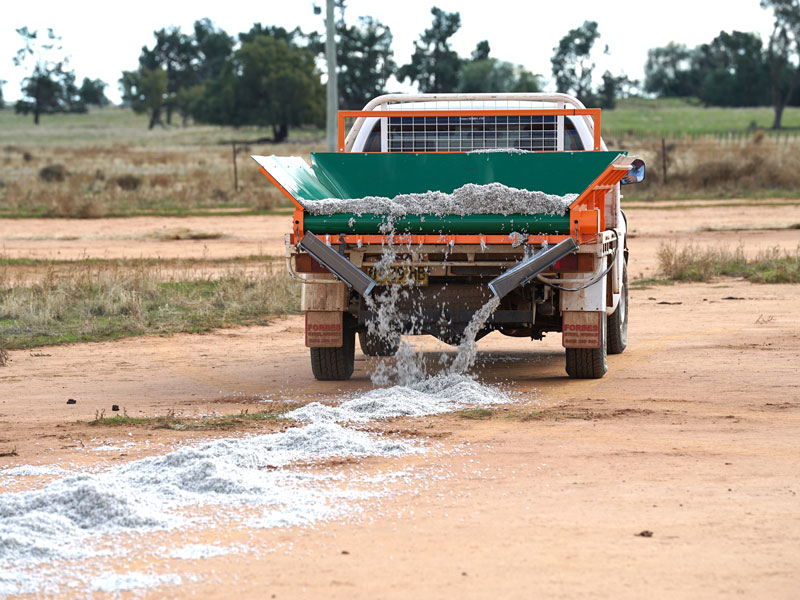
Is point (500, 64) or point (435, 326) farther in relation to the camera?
point (500, 64)

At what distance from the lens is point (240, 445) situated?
700 cm

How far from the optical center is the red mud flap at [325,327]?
9.22 m

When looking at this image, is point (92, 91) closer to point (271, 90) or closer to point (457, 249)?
point (271, 90)

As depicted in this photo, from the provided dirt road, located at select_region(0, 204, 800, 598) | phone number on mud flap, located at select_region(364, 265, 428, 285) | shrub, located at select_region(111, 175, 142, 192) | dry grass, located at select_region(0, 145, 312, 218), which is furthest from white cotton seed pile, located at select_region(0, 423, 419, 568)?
shrub, located at select_region(111, 175, 142, 192)

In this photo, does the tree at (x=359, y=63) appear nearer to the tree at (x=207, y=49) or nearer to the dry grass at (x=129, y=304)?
the tree at (x=207, y=49)

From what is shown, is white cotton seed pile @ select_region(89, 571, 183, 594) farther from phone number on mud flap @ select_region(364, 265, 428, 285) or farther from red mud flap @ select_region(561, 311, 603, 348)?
red mud flap @ select_region(561, 311, 603, 348)

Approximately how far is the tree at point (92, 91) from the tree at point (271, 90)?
181ft

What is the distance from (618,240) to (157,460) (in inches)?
191

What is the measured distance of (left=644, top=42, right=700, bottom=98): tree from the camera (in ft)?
446

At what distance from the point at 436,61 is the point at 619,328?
101m

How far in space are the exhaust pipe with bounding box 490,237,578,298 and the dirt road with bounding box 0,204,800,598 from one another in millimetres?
874

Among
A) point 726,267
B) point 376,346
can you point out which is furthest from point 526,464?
point 726,267

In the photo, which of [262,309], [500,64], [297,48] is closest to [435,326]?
[262,309]

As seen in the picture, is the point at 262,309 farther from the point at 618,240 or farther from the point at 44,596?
the point at 44,596
